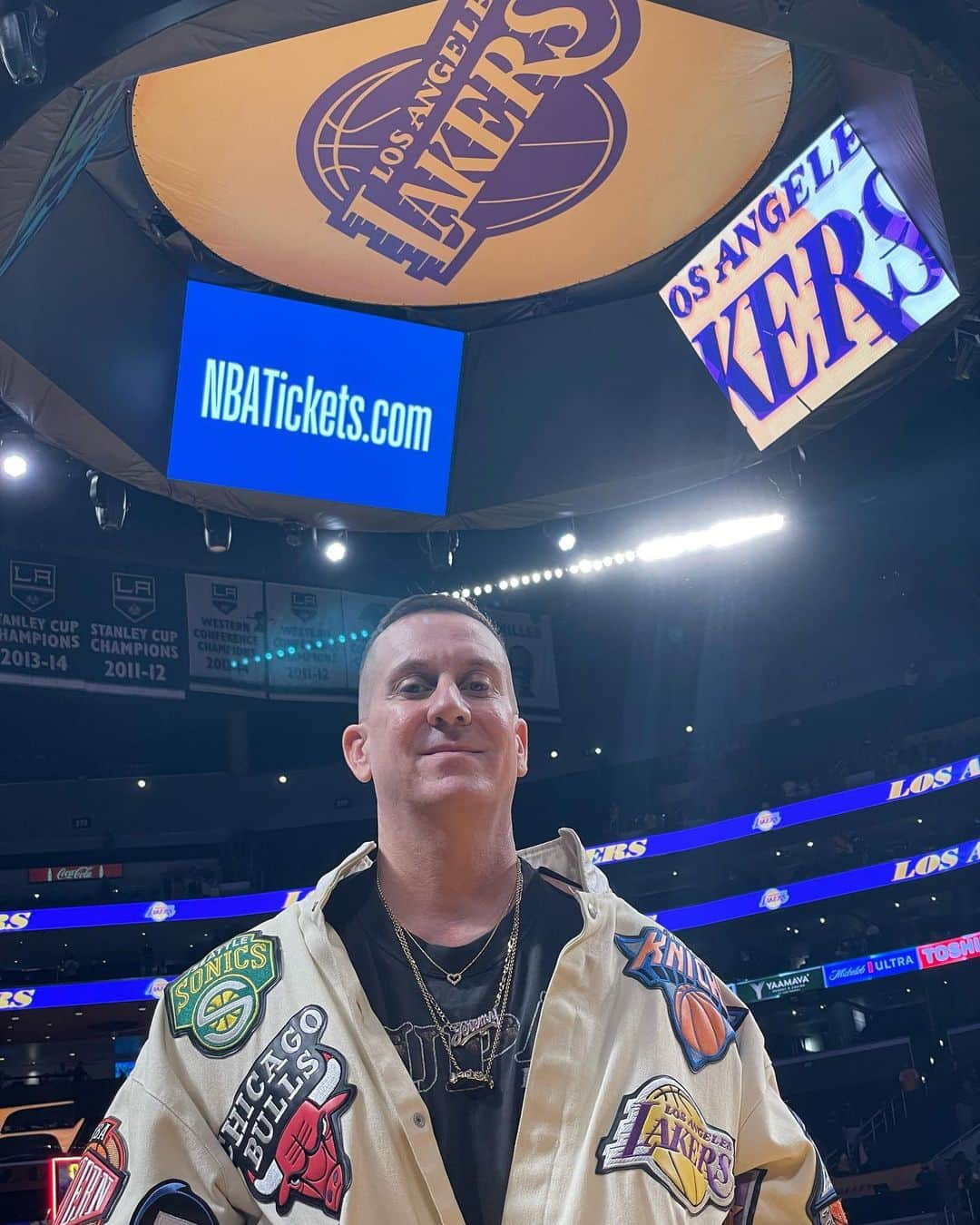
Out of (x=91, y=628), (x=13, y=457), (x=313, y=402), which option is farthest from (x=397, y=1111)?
(x=91, y=628)

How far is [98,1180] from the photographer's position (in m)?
1.40

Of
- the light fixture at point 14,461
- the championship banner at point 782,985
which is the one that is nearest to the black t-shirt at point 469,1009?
the light fixture at point 14,461

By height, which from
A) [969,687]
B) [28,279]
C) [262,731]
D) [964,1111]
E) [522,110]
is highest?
[262,731]

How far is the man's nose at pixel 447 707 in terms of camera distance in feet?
5.27

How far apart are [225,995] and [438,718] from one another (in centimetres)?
47

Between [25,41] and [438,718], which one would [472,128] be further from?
[438,718]

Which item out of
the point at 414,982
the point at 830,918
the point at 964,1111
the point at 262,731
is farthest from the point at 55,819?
the point at 414,982

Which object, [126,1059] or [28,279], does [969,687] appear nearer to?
[126,1059]

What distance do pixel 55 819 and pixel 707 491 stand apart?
1423cm

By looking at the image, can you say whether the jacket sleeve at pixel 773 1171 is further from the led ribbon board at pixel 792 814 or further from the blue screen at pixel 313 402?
the led ribbon board at pixel 792 814

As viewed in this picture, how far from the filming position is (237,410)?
456 cm

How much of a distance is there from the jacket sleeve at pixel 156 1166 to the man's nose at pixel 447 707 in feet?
1.84

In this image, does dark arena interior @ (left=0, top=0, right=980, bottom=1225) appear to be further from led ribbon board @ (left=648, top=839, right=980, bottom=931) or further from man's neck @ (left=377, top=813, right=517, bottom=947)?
led ribbon board @ (left=648, top=839, right=980, bottom=931)

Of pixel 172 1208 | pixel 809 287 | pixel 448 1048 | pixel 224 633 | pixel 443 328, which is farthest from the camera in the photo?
pixel 224 633
